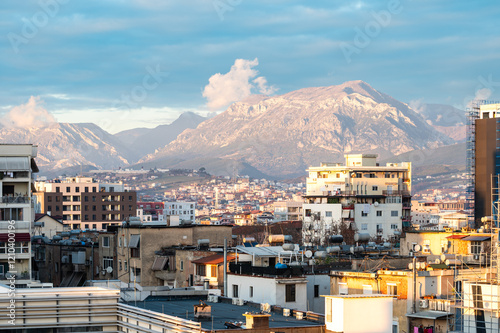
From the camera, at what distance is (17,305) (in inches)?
1208

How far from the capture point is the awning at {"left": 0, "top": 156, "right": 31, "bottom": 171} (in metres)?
59.8

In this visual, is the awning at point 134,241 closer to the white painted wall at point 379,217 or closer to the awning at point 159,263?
the awning at point 159,263

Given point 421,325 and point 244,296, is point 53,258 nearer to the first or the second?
point 244,296

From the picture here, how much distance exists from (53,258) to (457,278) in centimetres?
3943

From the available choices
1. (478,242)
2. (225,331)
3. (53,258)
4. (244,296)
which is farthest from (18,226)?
(225,331)

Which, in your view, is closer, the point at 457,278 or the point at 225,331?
the point at 225,331

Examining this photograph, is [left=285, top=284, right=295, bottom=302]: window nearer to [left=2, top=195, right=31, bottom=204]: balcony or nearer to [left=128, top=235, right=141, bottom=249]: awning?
[left=128, top=235, right=141, bottom=249]: awning

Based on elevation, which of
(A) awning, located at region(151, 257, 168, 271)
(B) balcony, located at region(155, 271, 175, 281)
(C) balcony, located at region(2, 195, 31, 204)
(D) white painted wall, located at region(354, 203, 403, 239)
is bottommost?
(D) white painted wall, located at region(354, 203, 403, 239)

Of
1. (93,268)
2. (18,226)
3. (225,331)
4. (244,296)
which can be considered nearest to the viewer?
(225,331)

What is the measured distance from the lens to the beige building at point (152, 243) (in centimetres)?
5747

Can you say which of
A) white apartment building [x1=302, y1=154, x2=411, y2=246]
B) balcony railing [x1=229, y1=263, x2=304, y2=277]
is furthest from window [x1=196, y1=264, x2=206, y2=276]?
white apartment building [x1=302, y1=154, x2=411, y2=246]

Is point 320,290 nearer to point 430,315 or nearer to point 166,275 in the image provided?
point 430,315

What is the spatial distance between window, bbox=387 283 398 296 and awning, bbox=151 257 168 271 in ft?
69.0

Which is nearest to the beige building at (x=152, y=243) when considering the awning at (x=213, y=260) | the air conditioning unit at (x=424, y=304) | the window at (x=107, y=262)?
the window at (x=107, y=262)
